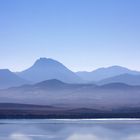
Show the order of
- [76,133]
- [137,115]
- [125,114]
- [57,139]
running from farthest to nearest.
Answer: [125,114]
[137,115]
[76,133]
[57,139]

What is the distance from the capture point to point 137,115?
109m

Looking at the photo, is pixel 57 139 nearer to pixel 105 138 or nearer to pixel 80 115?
pixel 105 138

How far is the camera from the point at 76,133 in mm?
54406

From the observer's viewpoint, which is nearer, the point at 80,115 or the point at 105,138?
the point at 105,138

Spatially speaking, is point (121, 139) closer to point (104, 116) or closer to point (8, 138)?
point (8, 138)

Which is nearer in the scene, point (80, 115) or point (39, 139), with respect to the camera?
point (39, 139)

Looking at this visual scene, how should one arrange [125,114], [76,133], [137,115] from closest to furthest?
1. [76,133]
2. [137,115]
3. [125,114]

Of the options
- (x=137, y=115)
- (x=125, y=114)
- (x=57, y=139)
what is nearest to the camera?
(x=57, y=139)

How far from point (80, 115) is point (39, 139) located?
226 feet

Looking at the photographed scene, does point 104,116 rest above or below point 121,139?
above

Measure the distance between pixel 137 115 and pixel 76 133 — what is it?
5650 cm

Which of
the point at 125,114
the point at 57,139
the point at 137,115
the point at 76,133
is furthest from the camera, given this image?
the point at 125,114

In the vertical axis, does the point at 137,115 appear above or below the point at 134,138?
above

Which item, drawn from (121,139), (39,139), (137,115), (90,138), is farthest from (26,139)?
(137,115)
